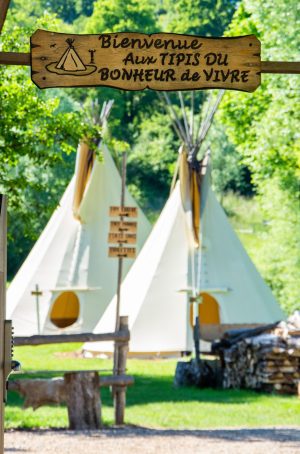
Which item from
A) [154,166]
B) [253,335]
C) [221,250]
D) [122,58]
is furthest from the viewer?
Result: [154,166]

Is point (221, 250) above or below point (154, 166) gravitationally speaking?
below

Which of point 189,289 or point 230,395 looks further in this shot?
point 189,289

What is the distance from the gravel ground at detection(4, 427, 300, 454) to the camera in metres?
10.8

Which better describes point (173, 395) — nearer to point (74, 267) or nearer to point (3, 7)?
point (74, 267)

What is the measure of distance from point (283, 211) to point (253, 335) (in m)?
13.3

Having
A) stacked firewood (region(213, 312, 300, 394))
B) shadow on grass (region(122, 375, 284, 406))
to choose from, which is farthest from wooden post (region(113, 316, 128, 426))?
stacked firewood (region(213, 312, 300, 394))

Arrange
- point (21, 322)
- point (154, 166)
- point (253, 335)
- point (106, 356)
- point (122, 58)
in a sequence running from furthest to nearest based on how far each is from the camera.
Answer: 1. point (154, 166)
2. point (21, 322)
3. point (106, 356)
4. point (253, 335)
5. point (122, 58)

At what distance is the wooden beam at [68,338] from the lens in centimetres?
1309

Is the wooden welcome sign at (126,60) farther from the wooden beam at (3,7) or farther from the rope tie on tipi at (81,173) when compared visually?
the rope tie on tipi at (81,173)

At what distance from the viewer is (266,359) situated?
1714 cm

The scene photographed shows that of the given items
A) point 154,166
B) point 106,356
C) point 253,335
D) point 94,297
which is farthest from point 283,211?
point 154,166

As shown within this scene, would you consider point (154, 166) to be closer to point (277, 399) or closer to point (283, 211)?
point (283, 211)

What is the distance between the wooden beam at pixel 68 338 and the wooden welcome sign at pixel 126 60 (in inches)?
231

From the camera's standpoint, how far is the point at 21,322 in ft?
86.7
